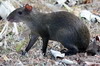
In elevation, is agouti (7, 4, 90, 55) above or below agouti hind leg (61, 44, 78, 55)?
above

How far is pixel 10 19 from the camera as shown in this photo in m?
6.45

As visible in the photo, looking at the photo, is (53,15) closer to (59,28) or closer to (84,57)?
(59,28)

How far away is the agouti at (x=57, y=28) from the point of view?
20.6 feet

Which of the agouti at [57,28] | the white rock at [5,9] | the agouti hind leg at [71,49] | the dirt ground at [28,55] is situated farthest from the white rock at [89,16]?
the agouti hind leg at [71,49]

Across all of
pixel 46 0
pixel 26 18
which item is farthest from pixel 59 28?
pixel 46 0

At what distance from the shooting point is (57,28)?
6402 millimetres

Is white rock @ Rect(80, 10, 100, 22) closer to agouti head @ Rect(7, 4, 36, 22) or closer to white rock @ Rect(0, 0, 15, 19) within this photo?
white rock @ Rect(0, 0, 15, 19)

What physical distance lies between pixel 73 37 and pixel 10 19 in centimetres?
102

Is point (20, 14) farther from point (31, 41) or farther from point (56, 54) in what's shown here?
point (56, 54)

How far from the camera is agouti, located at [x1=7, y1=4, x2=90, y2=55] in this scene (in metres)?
6.28

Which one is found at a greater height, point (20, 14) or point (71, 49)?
point (20, 14)

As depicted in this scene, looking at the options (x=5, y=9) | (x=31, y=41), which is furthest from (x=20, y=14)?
(x=5, y=9)

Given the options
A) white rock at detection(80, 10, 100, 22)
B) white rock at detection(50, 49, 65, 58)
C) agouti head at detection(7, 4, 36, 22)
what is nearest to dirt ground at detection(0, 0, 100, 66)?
white rock at detection(50, 49, 65, 58)

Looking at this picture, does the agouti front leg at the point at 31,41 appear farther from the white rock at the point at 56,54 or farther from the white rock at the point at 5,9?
the white rock at the point at 5,9
